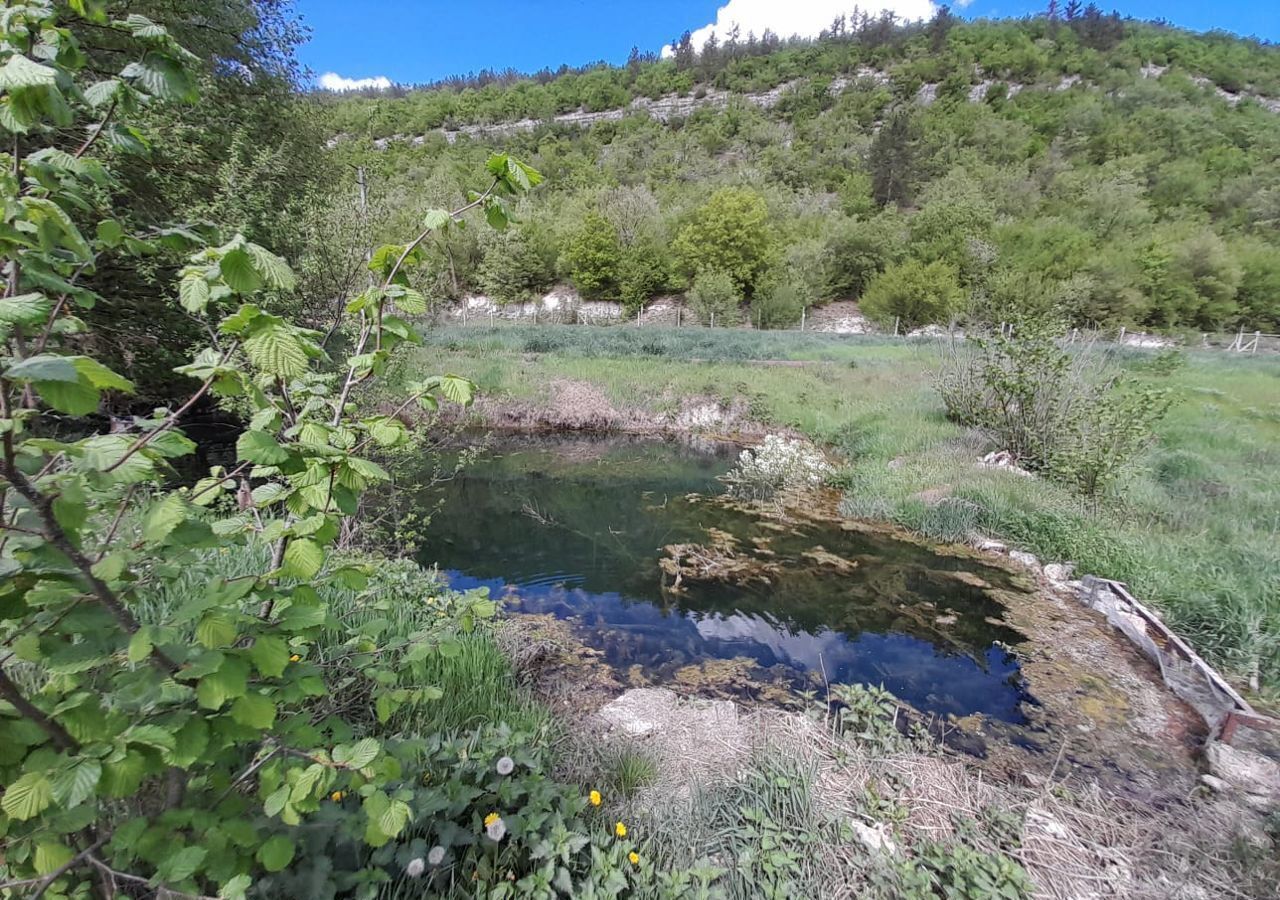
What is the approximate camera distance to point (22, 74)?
0.93 metres

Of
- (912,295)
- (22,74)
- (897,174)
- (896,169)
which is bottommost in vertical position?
(22,74)

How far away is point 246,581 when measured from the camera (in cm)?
123

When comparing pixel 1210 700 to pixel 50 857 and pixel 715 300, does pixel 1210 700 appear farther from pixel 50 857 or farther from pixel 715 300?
pixel 715 300

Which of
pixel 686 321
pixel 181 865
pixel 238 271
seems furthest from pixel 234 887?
pixel 686 321

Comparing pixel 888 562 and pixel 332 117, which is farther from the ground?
pixel 332 117

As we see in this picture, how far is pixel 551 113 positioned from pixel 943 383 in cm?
11694

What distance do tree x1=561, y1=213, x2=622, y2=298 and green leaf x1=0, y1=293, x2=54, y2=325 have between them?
45.4 m

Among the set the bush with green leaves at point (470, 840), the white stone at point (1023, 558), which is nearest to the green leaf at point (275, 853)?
the bush with green leaves at point (470, 840)

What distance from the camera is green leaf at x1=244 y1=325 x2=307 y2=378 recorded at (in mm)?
1159

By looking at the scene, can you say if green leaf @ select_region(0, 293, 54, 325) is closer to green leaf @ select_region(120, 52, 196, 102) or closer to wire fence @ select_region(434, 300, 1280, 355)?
green leaf @ select_region(120, 52, 196, 102)

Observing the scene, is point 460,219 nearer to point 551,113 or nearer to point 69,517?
point 69,517

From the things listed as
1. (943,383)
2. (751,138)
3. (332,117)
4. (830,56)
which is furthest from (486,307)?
(830,56)

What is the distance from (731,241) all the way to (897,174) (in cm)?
3301

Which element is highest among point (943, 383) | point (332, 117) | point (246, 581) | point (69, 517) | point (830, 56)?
point (830, 56)
